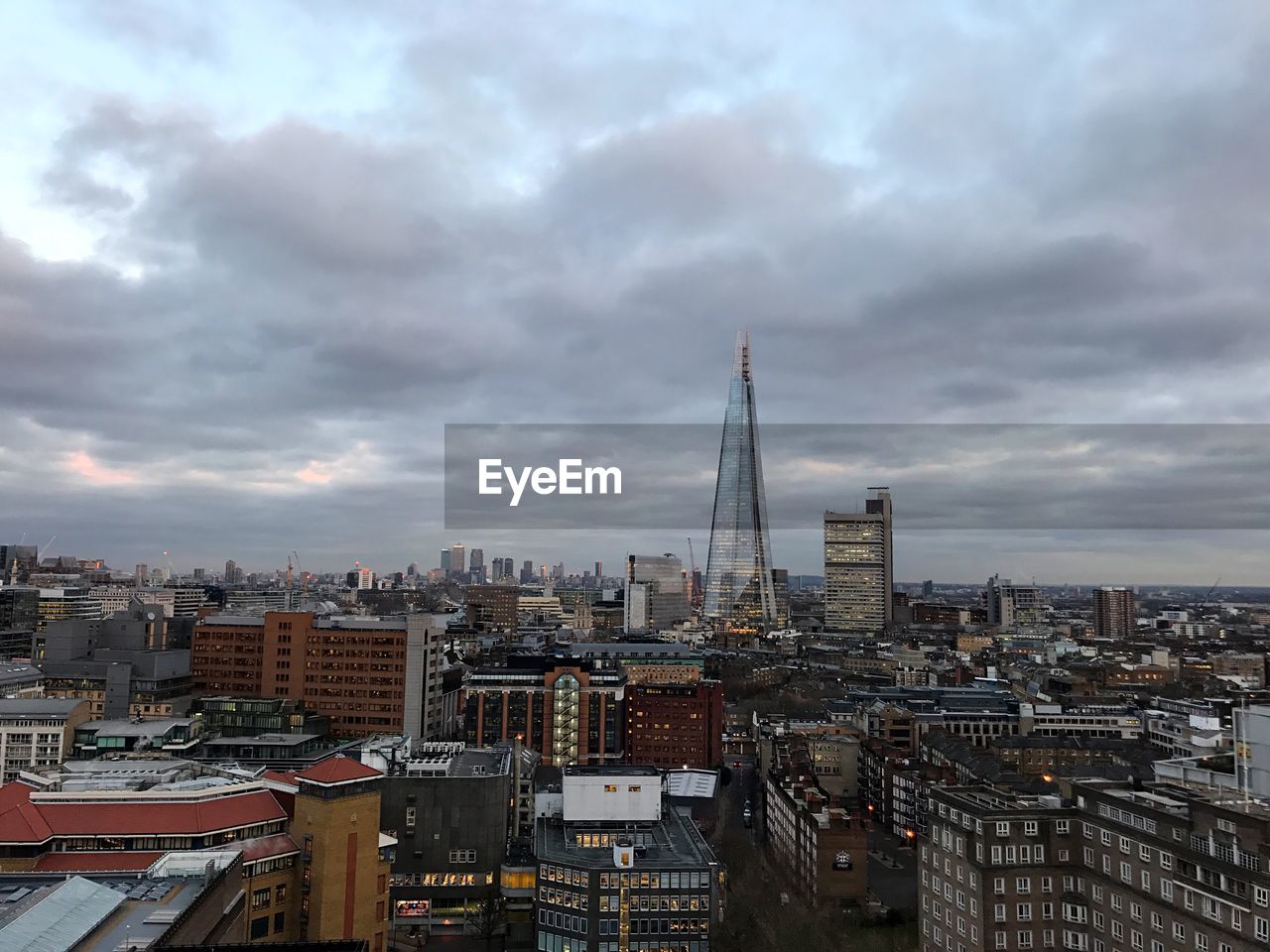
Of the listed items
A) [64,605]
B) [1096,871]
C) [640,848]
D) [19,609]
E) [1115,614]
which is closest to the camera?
[1096,871]

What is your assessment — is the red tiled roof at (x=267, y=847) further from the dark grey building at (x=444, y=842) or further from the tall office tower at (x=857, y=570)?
the tall office tower at (x=857, y=570)

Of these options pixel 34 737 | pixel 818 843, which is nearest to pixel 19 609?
pixel 34 737

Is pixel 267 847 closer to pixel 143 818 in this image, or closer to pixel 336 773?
pixel 336 773

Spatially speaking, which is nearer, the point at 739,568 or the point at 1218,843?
the point at 1218,843

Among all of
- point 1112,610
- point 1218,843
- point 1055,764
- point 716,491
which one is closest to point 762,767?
point 1055,764

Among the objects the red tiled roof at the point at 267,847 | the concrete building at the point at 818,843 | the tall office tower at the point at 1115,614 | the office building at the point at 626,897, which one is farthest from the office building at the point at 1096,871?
the tall office tower at the point at 1115,614

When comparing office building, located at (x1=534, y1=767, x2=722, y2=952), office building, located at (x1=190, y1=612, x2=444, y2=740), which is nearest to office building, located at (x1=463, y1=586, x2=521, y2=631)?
office building, located at (x1=190, y1=612, x2=444, y2=740)

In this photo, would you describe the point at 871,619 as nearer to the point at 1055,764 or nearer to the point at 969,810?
the point at 1055,764
